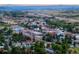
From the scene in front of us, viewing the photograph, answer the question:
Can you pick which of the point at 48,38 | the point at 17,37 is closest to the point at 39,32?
the point at 48,38

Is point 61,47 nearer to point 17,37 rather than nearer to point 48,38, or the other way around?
point 48,38

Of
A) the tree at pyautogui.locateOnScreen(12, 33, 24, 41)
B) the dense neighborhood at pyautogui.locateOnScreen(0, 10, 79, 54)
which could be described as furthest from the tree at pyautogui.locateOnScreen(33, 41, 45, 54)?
the tree at pyautogui.locateOnScreen(12, 33, 24, 41)

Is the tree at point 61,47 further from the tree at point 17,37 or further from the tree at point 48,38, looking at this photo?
the tree at point 17,37

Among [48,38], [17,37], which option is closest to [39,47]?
[48,38]

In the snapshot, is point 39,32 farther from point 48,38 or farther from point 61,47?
point 61,47

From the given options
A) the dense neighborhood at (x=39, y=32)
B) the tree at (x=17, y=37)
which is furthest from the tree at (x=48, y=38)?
the tree at (x=17, y=37)

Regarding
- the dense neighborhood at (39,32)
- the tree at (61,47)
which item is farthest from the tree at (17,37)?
the tree at (61,47)

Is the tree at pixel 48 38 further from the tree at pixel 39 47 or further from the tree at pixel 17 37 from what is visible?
the tree at pixel 17 37

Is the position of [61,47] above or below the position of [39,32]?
below

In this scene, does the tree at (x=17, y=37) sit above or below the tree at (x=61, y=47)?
above
